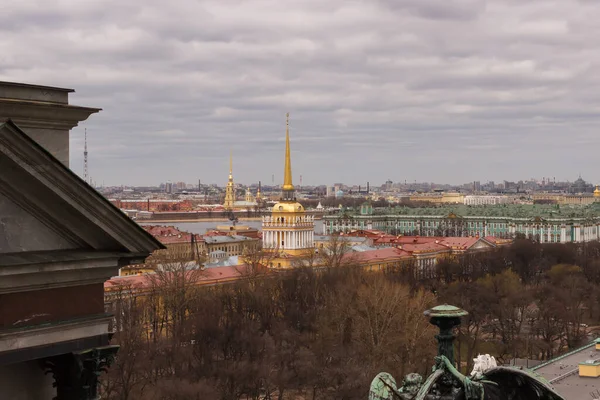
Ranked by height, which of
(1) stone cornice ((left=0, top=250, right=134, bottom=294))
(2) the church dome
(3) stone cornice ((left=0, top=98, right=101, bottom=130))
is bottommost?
(2) the church dome

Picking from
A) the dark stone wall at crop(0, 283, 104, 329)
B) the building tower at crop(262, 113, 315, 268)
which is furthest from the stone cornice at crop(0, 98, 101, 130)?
the building tower at crop(262, 113, 315, 268)

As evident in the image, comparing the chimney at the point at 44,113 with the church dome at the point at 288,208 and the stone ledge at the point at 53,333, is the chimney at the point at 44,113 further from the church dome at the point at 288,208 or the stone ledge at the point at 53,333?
the church dome at the point at 288,208

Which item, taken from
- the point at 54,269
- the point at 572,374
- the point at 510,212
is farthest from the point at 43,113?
the point at 510,212

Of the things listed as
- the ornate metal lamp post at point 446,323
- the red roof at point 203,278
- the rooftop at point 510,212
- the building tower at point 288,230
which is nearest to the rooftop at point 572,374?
the ornate metal lamp post at point 446,323

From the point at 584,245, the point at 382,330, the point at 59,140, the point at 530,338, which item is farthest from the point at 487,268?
the point at 59,140

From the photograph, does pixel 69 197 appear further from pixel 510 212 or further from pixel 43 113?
pixel 510 212

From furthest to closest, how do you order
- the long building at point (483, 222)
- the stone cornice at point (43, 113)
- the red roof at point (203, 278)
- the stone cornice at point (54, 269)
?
the long building at point (483, 222) → the red roof at point (203, 278) → the stone cornice at point (43, 113) → the stone cornice at point (54, 269)

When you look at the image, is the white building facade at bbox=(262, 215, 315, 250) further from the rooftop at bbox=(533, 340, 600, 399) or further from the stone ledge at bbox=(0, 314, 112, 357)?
the stone ledge at bbox=(0, 314, 112, 357)
